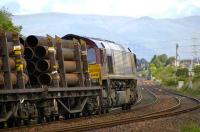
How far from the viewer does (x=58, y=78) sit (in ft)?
79.6

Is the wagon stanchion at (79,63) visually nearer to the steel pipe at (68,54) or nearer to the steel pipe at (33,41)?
the steel pipe at (68,54)

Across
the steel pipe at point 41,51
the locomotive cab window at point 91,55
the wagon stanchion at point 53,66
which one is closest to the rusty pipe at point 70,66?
the wagon stanchion at point 53,66

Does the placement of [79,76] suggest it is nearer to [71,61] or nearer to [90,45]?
[71,61]

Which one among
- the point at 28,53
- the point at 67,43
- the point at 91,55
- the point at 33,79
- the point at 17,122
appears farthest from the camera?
the point at 91,55

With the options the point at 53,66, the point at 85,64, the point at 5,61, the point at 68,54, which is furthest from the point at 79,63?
the point at 5,61

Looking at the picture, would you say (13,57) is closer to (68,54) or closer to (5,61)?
(5,61)

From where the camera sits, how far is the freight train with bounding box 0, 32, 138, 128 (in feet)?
69.5

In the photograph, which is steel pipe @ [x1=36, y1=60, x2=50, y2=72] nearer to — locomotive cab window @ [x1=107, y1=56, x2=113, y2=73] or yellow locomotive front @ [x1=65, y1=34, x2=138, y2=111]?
yellow locomotive front @ [x1=65, y1=34, x2=138, y2=111]

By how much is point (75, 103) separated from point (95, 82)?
228 cm

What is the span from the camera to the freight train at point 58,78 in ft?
69.5

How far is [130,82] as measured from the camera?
34.9m

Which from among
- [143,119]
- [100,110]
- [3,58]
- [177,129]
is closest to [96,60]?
[100,110]

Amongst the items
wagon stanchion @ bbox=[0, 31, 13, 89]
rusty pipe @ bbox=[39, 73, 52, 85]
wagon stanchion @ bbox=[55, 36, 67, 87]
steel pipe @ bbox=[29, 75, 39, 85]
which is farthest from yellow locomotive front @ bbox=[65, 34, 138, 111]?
wagon stanchion @ bbox=[0, 31, 13, 89]

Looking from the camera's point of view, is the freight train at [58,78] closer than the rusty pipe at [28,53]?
Yes
